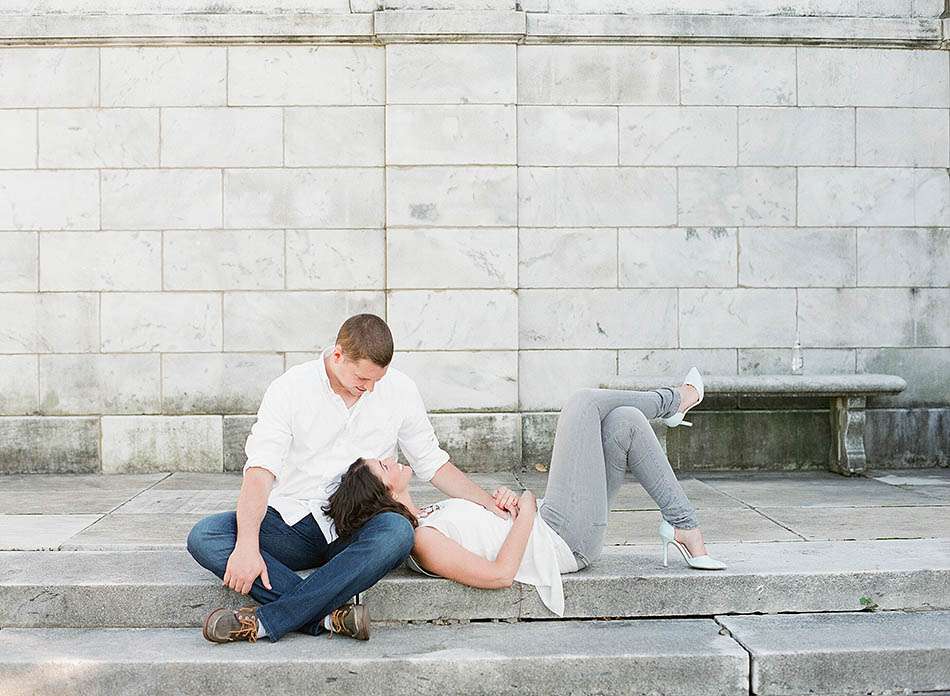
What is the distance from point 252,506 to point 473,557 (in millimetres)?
971

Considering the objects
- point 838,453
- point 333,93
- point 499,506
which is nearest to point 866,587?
point 499,506

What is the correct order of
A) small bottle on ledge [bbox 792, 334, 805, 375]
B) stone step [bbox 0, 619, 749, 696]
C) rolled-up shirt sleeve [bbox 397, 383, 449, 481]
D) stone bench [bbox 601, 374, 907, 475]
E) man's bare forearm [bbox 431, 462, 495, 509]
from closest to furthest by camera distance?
stone step [bbox 0, 619, 749, 696] → man's bare forearm [bbox 431, 462, 495, 509] → rolled-up shirt sleeve [bbox 397, 383, 449, 481] → stone bench [bbox 601, 374, 907, 475] → small bottle on ledge [bbox 792, 334, 805, 375]

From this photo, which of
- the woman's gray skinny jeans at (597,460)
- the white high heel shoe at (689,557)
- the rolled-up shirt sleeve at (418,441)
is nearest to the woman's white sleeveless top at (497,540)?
the woman's gray skinny jeans at (597,460)

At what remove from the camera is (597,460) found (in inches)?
188

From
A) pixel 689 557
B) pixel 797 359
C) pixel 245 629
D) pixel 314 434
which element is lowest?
pixel 245 629

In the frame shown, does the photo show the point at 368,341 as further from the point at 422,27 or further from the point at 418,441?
the point at 422,27

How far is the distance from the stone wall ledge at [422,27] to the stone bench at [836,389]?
2.66 m

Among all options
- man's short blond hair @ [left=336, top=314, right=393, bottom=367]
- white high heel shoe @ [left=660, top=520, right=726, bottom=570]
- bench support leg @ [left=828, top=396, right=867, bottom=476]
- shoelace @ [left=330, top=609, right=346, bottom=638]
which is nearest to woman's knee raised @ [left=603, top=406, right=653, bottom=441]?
white high heel shoe @ [left=660, top=520, right=726, bottom=570]

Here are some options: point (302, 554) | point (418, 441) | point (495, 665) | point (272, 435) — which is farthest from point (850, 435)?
point (272, 435)

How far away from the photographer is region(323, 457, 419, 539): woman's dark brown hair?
449cm

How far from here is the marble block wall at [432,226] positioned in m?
7.95

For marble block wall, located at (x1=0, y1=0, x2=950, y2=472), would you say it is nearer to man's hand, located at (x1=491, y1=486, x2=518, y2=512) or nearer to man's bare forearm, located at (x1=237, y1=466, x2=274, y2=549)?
man's hand, located at (x1=491, y1=486, x2=518, y2=512)

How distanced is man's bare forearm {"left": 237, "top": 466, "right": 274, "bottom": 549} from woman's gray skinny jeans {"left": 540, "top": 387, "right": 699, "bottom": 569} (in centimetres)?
131

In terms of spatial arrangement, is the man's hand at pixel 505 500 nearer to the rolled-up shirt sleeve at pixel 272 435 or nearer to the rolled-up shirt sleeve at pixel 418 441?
the rolled-up shirt sleeve at pixel 418 441
